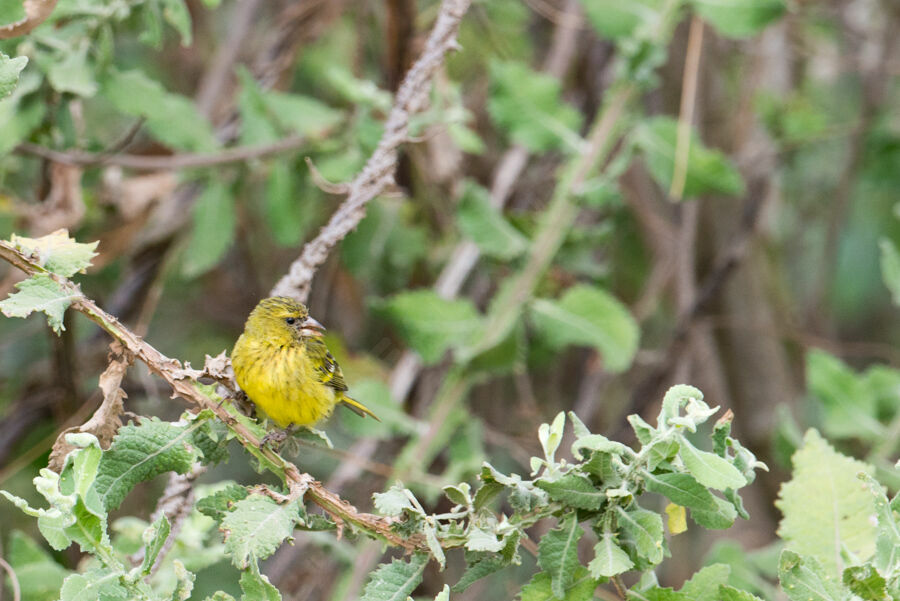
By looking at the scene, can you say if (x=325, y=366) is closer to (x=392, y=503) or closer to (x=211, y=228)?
(x=211, y=228)

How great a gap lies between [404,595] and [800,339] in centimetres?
286

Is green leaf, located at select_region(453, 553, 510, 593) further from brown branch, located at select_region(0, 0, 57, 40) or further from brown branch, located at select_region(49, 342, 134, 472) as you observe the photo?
brown branch, located at select_region(0, 0, 57, 40)

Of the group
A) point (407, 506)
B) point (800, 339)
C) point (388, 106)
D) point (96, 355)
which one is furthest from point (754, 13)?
point (96, 355)

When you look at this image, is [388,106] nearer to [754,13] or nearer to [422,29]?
[422,29]

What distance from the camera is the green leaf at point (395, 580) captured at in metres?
1.51

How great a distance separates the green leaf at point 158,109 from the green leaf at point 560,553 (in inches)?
63.7

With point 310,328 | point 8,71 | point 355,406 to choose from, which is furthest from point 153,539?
point 355,406

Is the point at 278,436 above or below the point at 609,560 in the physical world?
below

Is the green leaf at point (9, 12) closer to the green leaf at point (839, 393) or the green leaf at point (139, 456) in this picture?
the green leaf at point (139, 456)

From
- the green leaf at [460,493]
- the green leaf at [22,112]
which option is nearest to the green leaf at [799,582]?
the green leaf at [460,493]

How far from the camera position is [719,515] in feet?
5.02

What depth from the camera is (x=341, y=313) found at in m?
4.05

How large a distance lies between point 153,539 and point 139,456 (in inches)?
6.9

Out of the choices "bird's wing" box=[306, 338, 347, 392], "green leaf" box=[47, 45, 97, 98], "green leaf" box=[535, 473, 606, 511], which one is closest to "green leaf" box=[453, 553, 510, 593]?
"green leaf" box=[535, 473, 606, 511]
